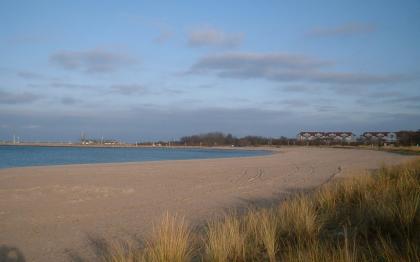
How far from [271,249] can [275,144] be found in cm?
13470

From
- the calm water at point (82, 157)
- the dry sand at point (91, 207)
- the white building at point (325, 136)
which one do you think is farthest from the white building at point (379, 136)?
the dry sand at point (91, 207)

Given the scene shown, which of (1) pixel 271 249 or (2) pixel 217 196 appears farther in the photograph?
(2) pixel 217 196

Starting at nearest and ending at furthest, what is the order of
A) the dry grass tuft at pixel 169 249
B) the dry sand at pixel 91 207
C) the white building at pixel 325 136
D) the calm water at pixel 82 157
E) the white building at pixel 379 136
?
the dry grass tuft at pixel 169 249 → the dry sand at pixel 91 207 → the calm water at pixel 82 157 → the white building at pixel 379 136 → the white building at pixel 325 136

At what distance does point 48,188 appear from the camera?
16.3 m

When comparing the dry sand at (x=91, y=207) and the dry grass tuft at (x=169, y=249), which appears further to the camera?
the dry sand at (x=91, y=207)

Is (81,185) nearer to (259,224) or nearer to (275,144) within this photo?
(259,224)

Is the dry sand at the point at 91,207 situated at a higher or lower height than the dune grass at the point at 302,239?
lower

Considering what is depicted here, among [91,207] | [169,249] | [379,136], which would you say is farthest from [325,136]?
[169,249]

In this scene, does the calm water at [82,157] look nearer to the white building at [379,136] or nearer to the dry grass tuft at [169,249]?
the dry grass tuft at [169,249]

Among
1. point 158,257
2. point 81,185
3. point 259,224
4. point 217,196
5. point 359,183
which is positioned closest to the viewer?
point 158,257

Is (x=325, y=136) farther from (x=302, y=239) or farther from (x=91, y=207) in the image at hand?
(x=302, y=239)

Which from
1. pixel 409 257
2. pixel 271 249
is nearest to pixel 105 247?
pixel 271 249

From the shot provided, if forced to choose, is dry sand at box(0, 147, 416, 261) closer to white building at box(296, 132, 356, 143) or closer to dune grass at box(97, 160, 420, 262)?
dune grass at box(97, 160, 420, 262)

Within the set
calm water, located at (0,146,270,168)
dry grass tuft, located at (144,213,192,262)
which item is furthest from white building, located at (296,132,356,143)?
dry grass tuft, located at (144,213,192,262)
